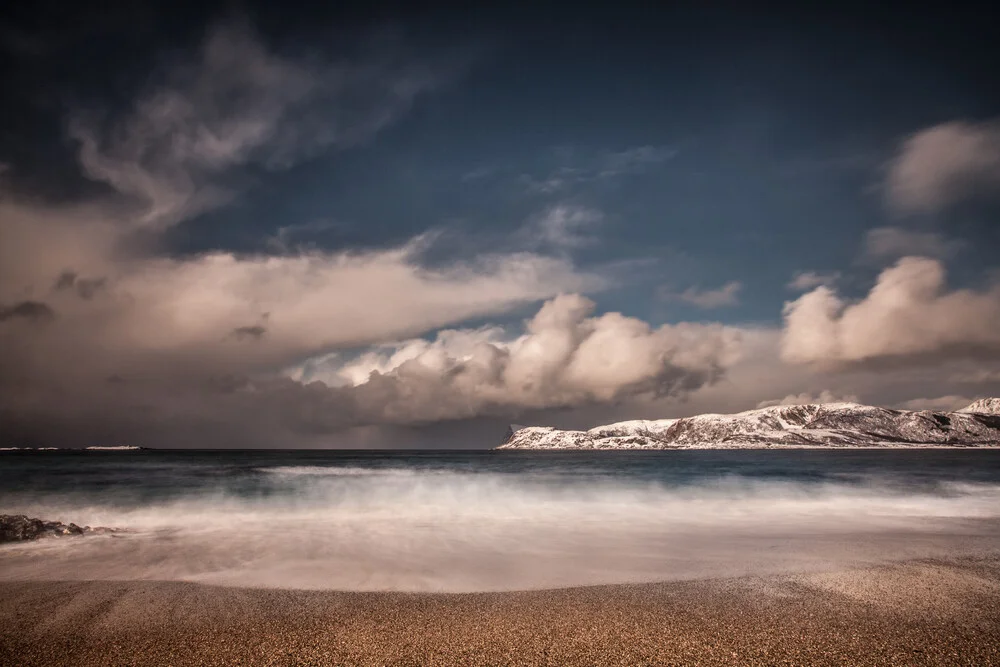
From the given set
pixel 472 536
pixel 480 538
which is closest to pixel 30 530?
pixel 472 536

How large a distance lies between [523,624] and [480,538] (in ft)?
24.1

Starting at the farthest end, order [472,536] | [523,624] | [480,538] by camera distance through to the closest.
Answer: [472,536] < [480,538] < [523,624]

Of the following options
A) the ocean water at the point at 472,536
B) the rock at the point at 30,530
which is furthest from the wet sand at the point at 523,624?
the rock at the point at 30,530

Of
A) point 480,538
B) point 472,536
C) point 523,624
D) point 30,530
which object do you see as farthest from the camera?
point 472,536

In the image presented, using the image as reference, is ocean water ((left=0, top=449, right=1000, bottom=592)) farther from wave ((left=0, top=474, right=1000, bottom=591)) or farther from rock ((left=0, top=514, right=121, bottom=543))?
rock ((left=0, top=514, right=121, bottom=543))

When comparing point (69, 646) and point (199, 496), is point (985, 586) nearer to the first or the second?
point (69, 646)

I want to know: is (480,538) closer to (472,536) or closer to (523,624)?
(472,536)

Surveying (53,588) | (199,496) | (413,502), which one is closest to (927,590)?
(53,588)

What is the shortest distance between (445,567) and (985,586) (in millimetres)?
9889

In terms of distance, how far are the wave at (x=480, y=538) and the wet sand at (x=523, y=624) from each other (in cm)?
104

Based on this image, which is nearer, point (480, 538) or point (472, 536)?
point (480, 538)

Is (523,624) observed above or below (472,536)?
above

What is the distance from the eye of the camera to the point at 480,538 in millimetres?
13984

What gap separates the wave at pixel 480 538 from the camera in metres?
9.98
